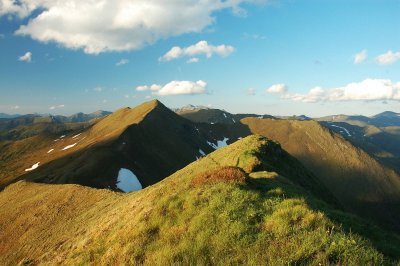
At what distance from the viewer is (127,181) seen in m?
93.1

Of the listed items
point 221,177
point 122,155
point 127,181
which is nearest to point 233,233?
point 221,177

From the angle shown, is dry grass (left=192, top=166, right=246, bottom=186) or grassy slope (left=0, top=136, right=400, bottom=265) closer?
grassy slope (left=0, top=136, right=400, bottom=265)

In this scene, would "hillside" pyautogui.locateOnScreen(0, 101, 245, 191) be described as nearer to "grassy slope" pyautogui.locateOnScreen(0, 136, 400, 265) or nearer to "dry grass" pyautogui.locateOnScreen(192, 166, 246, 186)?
"grassy slope" pyautogui.locateOnScreen(0, 136, 400, 265)

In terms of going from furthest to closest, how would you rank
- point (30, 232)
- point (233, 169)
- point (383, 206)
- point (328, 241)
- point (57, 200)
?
point (383, 206) → point (57, 200) → point (30, 232) → point (233, 169) → point (328, 241)

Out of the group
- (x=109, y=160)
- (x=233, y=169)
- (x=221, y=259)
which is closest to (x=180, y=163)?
(x=109, y=160)

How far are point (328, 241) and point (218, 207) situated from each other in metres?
5.50

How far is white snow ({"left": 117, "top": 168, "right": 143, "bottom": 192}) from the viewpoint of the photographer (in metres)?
88.6

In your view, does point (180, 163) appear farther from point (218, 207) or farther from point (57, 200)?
point (218, 207)

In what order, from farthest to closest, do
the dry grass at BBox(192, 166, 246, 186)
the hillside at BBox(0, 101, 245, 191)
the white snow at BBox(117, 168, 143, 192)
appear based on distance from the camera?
the hillside at BBox(0, 101, 245, 191) < the white snow at BBox(117, 168, 143, 192) < the dry grass at BBox(192, 166, 246, 186)

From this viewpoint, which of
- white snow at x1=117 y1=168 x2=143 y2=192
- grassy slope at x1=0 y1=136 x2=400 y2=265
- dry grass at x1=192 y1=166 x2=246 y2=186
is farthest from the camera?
white snow at x1=117 y1=168 x2=143 y2=192

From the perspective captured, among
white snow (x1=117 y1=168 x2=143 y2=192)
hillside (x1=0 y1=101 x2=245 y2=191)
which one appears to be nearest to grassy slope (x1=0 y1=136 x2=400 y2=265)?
white snow (x1=117 y1=168 x2=143 y2=192)

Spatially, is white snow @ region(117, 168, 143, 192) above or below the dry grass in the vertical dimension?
below

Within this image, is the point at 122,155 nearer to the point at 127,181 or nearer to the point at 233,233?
the point at 127,181

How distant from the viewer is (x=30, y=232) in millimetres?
42781
